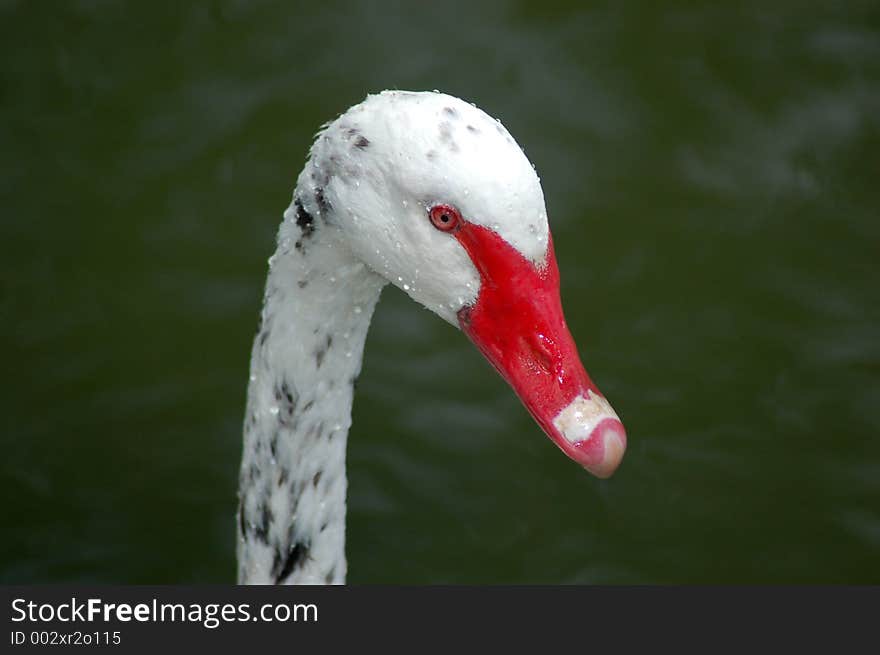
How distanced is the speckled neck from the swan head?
145 mm

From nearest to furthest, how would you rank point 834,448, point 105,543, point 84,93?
point 105,543, point 834,448, point 84,93

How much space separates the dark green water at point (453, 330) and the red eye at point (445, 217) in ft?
8.30

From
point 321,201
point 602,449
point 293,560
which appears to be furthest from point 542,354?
point 293,560

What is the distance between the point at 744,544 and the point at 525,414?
1032 mm

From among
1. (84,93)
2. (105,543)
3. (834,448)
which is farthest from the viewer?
(84,93)

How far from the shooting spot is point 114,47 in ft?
20.6

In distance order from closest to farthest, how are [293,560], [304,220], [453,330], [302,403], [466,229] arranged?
1. [466,229]
2. [304,220]
3. [302,403]
4. [293,560]
5. [453,330]

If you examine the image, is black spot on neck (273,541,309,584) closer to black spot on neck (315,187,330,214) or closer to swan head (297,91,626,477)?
swan head (297,91,626,477)

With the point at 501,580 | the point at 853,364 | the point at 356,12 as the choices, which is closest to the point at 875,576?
the point at 853,364

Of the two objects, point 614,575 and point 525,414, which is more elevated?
point 525,414

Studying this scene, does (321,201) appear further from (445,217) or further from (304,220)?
(445,217)

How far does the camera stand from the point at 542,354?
3051 millimetres

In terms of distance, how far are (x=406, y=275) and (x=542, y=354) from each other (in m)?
0.37

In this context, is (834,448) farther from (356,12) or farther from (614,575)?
(356,12)
